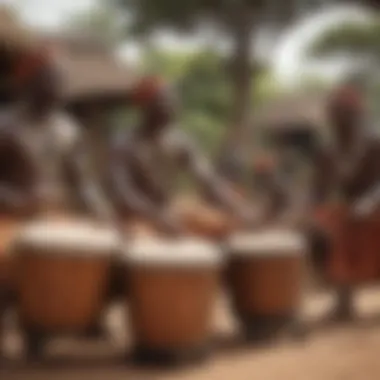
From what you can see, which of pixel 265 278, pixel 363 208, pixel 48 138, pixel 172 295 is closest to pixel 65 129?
pixel 48 138

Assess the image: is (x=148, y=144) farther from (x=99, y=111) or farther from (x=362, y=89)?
(x=362, y=89)

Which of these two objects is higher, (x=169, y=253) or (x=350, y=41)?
(x=350, y=41)

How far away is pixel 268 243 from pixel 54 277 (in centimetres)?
41

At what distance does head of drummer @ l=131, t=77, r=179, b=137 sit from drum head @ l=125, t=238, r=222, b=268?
0.70ft

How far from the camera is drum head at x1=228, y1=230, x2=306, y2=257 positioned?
177 cm

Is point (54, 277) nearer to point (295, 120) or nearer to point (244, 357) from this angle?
point (244, 357)

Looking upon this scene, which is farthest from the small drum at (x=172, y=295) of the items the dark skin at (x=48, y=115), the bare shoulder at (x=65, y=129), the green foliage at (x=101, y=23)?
the green foliage at (x=101, y=23)

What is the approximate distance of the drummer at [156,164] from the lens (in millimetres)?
1697

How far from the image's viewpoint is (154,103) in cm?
170

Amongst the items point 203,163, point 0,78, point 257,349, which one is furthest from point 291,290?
point 0,78

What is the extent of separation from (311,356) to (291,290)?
0.15 meters

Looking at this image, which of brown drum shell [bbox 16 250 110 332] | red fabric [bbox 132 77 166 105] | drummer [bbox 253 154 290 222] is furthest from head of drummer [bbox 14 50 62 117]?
drummer [bbox 253 154 290 222]

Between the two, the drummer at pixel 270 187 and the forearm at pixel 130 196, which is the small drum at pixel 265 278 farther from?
the forearm at pixel 130 196

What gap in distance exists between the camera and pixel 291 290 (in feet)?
5.92
